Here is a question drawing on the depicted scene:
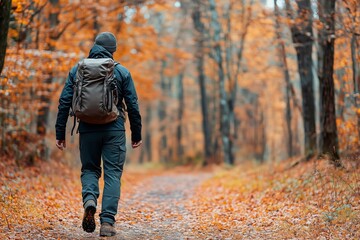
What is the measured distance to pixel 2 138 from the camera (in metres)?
10.3

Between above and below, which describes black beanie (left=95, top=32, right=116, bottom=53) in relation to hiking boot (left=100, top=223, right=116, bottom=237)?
above

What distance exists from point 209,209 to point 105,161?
305 cm

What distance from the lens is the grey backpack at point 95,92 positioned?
504 centimetres

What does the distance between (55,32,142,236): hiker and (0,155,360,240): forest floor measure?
16.2 inches

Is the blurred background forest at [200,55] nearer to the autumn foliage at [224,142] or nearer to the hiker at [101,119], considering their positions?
the autumn foliage at [224,142]

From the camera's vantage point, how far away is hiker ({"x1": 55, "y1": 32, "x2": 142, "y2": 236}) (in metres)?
5.06

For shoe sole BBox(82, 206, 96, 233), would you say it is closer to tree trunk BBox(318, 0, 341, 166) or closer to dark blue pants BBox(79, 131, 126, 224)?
dark blue pants BBox(79, 131, 126, 224)

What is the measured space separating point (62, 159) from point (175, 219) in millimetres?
6910

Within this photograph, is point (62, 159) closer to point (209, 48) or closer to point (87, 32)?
point (87, 32)

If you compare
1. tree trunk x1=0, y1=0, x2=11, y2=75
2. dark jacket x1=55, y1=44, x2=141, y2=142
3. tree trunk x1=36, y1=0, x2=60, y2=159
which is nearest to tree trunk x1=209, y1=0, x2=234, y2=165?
tree trunk x1=36, y1=0, x2=60, y2=159

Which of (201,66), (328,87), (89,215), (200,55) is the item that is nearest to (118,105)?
(89,215)

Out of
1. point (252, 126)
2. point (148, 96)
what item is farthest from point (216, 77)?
point (252, 126)

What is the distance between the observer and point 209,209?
787 centimetres

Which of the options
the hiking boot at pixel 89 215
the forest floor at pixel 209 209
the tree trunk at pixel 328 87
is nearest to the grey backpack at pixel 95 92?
the hiking boot at pixel 89 215
